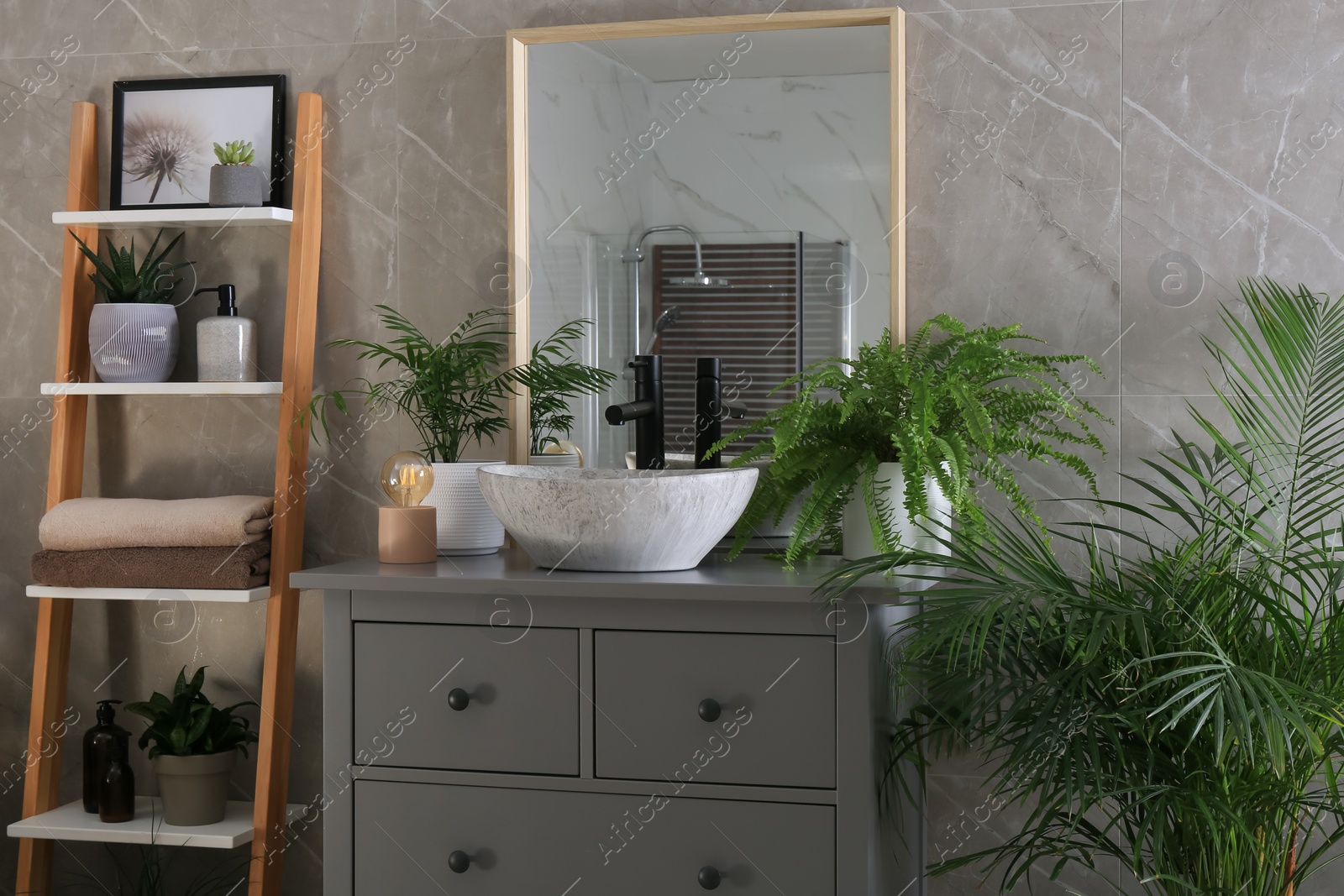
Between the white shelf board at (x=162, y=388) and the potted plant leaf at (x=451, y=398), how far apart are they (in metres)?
0.09

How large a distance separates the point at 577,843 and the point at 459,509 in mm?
544

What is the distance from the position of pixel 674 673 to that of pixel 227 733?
95cm

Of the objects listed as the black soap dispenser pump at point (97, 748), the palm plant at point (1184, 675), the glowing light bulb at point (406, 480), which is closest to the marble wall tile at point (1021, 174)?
the palm plant at point (1184, 675)

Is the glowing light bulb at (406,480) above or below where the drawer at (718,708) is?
above

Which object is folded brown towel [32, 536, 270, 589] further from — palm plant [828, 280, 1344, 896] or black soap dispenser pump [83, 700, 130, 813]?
palm plant [828, 280, 1344, 896]

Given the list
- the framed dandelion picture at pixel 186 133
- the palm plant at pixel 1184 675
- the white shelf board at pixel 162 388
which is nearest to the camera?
the palm plant at pixel 1184 675

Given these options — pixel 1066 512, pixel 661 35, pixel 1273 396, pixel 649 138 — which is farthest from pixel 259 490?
pixel 1273 396

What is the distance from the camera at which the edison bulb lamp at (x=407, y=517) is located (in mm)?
1648

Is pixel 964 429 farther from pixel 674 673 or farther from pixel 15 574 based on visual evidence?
pixel 15 574

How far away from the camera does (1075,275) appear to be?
5.85 ft

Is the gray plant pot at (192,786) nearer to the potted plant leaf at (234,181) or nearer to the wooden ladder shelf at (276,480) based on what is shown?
the wooden ladder shelf at (276,480)

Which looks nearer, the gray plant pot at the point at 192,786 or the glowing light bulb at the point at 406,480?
the glowing light bulb at the point at 406,480

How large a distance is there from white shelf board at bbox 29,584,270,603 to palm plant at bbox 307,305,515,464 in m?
0.30

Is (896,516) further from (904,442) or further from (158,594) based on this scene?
(158,594)
